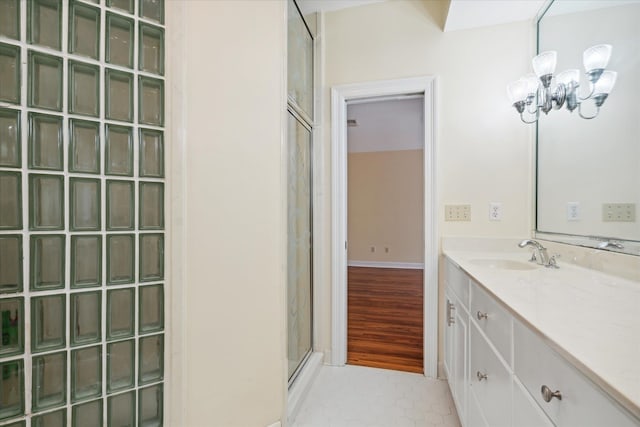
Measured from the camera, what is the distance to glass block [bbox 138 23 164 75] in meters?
0.99

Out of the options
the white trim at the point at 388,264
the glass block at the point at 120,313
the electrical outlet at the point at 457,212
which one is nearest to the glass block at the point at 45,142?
the glass block at the point at 120,313

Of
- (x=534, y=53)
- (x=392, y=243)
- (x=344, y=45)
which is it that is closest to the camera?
(x=534, y=53)

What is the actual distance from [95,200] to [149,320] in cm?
46

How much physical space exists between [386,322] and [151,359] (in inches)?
93.1

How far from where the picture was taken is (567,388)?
578 mm

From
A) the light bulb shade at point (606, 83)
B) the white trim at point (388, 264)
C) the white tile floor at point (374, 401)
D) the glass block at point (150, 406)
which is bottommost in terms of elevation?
the white tile floor at point (374, 401)

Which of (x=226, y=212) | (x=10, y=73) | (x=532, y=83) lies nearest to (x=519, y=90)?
(x=532, y=83)

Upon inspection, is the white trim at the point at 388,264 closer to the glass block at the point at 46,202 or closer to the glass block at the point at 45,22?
the glass block at the point at 46,202

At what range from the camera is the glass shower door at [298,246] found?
1.76 m

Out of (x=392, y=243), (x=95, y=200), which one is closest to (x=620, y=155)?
(x=95, y=200)

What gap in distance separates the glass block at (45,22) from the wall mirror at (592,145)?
2.09 m

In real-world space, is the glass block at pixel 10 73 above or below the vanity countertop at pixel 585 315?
above

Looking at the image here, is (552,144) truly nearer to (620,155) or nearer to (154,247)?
(620,155)

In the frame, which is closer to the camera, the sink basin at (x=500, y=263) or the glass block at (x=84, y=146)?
the glass block at (x=84, y=146)
